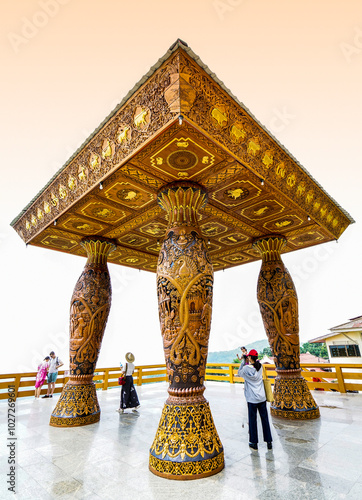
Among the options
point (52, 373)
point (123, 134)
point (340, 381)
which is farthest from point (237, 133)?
point (52, 373)

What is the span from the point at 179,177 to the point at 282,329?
3.72 metres

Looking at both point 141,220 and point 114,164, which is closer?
point 114,164

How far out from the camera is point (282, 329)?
546 centimetres

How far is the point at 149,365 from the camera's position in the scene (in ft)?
33.7

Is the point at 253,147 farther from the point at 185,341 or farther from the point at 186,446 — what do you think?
the point at 186,446

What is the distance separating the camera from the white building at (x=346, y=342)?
519 inches

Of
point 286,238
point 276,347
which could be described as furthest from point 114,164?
point 276,347

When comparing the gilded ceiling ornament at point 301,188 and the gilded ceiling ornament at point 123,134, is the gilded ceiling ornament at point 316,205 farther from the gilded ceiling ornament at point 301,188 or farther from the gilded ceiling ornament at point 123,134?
the gilded ceiling ornament at point 123,134

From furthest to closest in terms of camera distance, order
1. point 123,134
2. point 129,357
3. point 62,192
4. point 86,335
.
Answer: point 129,357, point 86,335, point 62,192, point 123,134

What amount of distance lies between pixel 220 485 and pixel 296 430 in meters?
2.26

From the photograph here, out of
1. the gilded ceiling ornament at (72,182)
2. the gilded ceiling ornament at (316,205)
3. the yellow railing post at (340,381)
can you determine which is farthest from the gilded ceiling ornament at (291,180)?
the yellow railing post at (340,381)

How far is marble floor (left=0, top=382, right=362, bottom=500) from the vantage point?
97.0 inches

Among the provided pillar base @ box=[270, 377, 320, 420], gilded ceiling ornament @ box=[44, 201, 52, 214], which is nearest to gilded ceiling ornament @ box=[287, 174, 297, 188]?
pillar base @ box=[270, 377, 320, 420]

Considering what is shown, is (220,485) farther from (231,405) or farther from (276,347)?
(231,405)
